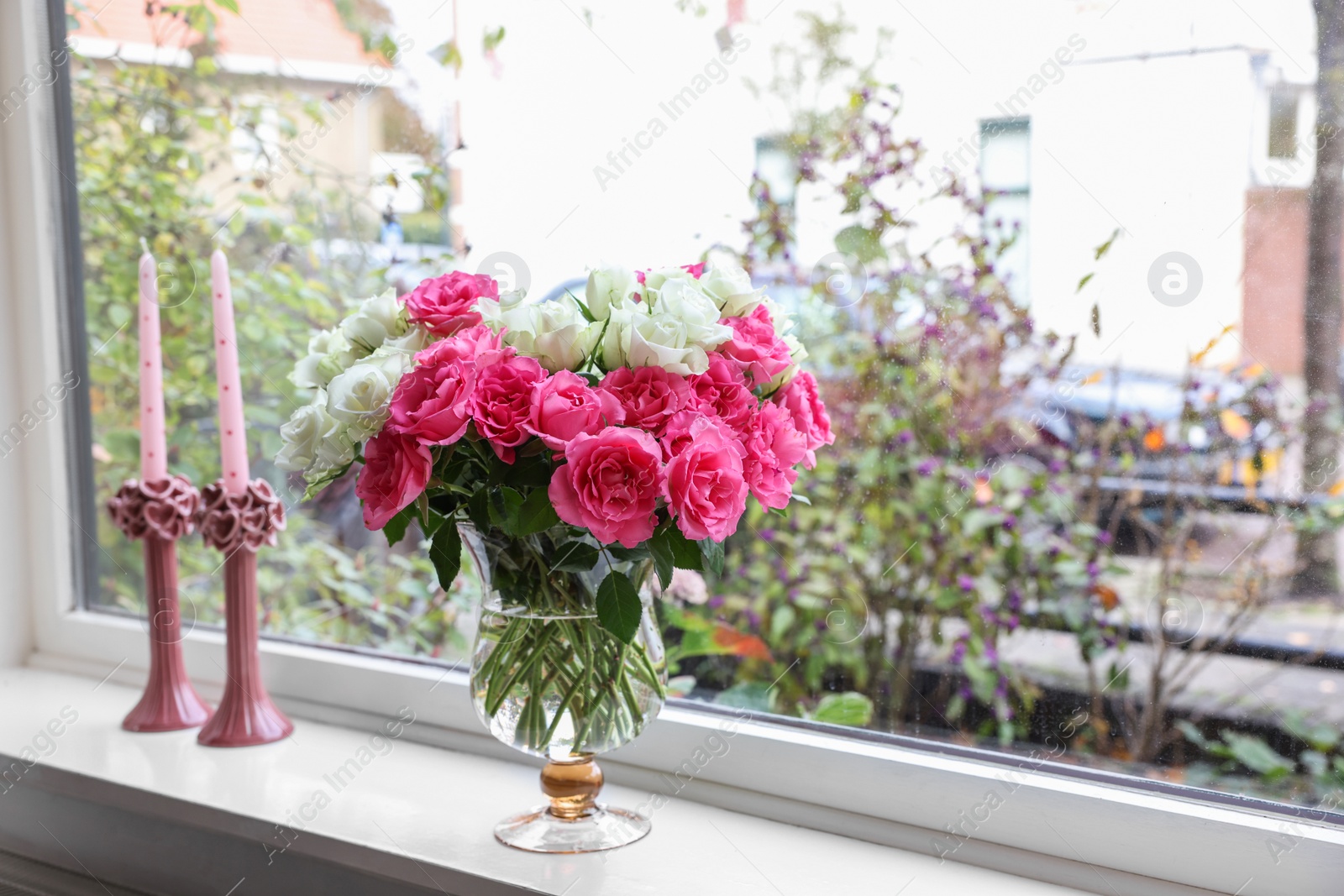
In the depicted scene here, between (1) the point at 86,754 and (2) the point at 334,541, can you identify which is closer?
(1) the point at 86,754

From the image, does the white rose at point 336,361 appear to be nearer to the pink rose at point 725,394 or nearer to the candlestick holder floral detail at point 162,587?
the pink rose at point 725,394

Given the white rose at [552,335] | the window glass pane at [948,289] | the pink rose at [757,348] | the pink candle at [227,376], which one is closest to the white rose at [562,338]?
the white rose at [552,335]

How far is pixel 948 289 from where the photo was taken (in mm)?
988

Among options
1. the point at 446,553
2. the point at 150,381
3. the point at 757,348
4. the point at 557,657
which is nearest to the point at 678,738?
the point at 557,657

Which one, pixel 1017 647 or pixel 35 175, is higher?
pixel 35 175

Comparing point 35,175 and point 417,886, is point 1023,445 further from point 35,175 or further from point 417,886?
point 35,175

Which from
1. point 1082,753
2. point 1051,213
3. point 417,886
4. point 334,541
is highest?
point 1051,213

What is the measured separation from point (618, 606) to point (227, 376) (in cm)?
60

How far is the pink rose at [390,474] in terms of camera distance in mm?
751

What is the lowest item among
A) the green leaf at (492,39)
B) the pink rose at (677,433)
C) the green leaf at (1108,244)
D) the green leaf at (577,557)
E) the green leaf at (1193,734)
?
the green leaf at (1193,734)

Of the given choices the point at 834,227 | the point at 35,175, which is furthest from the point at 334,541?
the point at 834,227

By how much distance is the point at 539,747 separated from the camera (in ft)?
2.90

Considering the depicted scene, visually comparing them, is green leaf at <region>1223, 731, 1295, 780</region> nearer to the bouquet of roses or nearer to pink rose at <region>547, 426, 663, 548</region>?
the bouquet of roses

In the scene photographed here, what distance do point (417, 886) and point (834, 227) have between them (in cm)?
70
